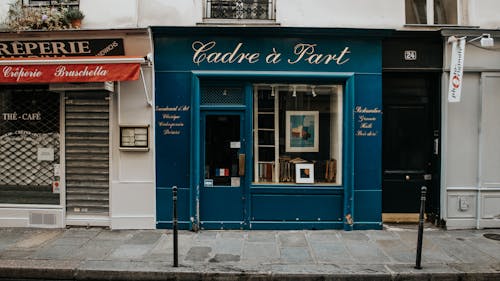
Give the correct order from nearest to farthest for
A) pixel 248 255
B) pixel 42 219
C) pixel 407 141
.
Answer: pixel 248 255, pixel 42 219, pixel 407 141

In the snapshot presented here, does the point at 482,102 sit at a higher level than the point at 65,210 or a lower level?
higher

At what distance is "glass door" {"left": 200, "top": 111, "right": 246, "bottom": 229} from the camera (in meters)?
8.16

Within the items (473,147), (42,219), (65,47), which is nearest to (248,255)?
(42,219)

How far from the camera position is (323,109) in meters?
8.44

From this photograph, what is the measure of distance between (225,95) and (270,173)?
187 cm

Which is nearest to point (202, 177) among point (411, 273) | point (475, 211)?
point (411, 273)

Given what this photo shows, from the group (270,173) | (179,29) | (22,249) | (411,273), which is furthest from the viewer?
(270,173)

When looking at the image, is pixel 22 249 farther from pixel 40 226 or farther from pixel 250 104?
pixel 250 104

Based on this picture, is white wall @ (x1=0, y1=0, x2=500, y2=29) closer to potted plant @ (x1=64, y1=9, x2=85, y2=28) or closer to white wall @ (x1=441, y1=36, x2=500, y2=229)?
potted plant @ (x1=64, y1=9, x2=85, y2=28)

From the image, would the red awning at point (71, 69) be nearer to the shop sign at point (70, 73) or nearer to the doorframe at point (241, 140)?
the shop sign at point (70, 73)

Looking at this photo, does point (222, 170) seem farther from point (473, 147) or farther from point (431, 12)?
point (431, 12)

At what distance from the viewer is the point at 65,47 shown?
7.95 metres

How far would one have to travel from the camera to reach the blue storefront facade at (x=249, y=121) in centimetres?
804

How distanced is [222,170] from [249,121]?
115cm
